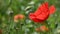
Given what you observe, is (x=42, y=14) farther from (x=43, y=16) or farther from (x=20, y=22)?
(x=20, y=22)

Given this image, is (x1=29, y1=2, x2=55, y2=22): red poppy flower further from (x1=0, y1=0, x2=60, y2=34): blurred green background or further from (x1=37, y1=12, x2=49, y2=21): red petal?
(x1=0, y1=0, x2=60, y2=34): blurred green background

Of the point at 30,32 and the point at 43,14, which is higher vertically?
the point at 43,14

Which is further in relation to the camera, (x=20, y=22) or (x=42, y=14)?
(x=20, y=22)

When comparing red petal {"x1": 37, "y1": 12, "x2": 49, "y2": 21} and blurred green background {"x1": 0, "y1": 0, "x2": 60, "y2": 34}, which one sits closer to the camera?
red petal {"x1": 37, "y1": 12, "x2": 49, "y2": 21}

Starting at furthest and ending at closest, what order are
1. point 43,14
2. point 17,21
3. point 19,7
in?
point 19,7 < point 17,21 < point 43,14

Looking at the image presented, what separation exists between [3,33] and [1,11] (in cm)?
69

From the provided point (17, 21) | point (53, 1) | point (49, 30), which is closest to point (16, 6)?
point (53, 1)

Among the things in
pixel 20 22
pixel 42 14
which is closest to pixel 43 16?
pixel 42 14

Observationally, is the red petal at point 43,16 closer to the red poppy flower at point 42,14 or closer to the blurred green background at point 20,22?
the red poppy flower at point 42,14

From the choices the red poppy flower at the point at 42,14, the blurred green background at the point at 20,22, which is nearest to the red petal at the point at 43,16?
the red poppy flower at the point at 42,14

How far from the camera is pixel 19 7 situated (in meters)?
1.98

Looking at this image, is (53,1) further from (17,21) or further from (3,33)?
(3,33)

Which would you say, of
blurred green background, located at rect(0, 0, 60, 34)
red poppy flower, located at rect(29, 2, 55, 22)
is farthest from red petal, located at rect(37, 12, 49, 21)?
blurred green background, located at rect(0, 0, 60, 34)

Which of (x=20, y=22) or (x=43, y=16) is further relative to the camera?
(x=20, y=22)
